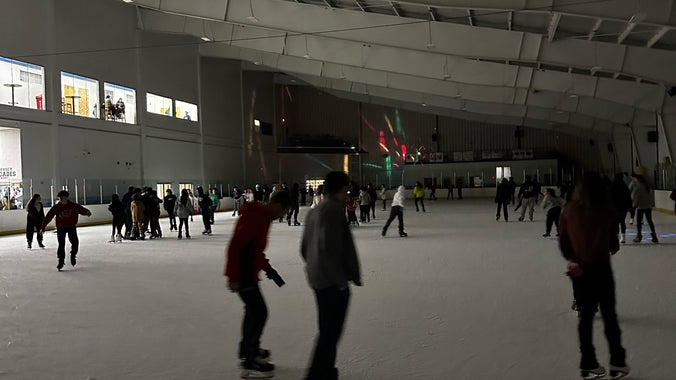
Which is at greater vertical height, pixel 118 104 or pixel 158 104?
pixel 158 104

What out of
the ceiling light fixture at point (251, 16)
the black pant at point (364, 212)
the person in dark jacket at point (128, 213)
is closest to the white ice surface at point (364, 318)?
the person in dark jacket at point (128, 213)

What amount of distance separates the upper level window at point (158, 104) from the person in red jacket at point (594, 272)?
28331mm

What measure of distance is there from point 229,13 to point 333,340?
708 inches

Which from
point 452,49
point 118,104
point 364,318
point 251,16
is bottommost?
point 364,318

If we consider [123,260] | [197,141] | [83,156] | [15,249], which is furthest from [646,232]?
[197,141]

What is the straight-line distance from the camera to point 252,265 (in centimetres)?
440

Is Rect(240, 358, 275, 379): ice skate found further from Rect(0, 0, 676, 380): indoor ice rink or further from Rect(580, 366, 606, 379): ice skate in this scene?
Rect(580, 366, 606, 379): ice skate

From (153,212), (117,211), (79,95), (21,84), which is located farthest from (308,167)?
(117,211)

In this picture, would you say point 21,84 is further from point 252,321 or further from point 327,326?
point 327,326

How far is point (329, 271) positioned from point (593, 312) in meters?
1.88

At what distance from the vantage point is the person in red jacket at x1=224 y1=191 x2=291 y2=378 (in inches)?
171

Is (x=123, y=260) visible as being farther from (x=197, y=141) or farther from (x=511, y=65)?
(x=197, y=141)

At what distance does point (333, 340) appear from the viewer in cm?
374

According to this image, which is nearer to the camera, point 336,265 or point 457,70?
point 336,265
